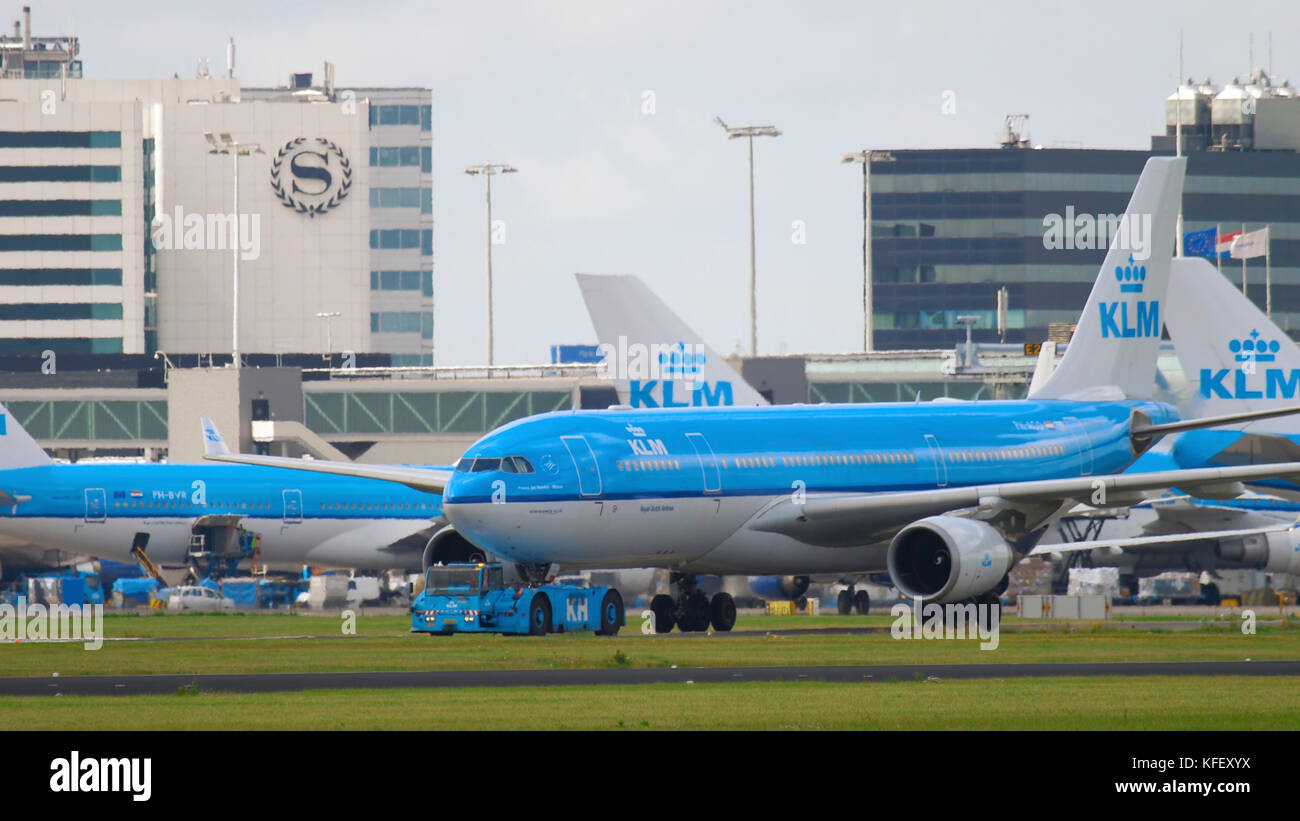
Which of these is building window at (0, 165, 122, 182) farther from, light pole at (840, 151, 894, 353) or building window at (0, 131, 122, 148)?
light pole at (840, 151, 894, 353)

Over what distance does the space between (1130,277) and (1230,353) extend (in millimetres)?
7514

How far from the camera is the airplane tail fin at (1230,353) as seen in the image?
6356 cm

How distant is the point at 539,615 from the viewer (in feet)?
143

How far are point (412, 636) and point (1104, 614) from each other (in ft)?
74.3

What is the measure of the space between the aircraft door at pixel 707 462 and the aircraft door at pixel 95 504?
114 ft

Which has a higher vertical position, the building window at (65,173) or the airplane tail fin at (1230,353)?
the building window at (65,173)

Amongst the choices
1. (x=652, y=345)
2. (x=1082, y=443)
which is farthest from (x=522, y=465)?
(x=652, y=345)

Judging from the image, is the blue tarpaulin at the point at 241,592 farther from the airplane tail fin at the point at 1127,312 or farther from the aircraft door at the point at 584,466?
the aircraft door at the point at 584,466

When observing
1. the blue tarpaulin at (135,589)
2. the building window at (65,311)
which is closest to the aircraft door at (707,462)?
the blue tarpaulin at (135,589)

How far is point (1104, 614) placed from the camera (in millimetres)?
59875

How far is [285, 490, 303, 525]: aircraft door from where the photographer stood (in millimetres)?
78188

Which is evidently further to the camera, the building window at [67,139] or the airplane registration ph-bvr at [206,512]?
the building window at [67,139]

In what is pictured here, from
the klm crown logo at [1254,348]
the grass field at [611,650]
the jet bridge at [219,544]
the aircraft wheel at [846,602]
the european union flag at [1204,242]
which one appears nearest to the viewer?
the grass field at [611,650]
